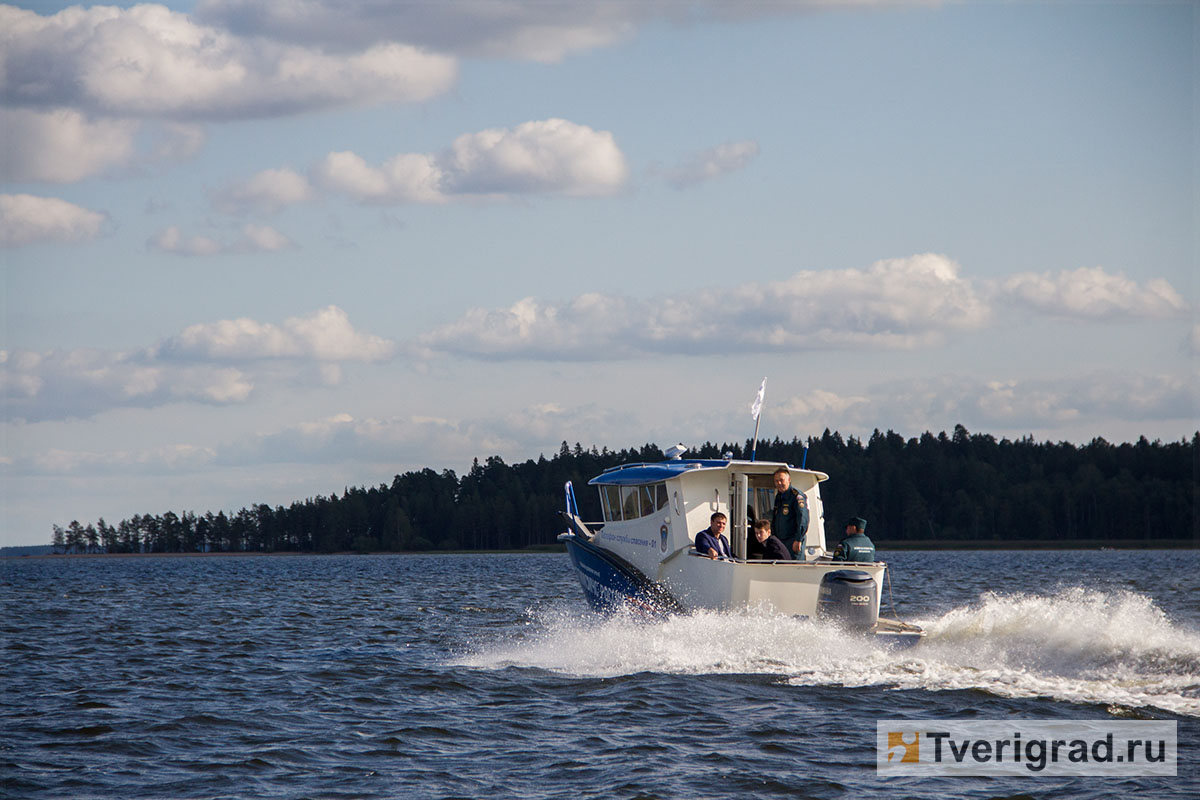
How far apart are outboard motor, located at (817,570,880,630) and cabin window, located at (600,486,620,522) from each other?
561 cm

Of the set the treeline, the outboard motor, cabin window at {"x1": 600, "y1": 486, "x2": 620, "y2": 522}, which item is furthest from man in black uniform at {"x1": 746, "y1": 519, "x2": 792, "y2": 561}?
the treeline

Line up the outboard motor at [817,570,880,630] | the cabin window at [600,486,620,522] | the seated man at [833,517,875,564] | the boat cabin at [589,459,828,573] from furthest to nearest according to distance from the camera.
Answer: the cabin window at [600,486,620,522] → the boat cabin at [589,459,828,573] → the seated man at [833,517,875,564] → the outboard motor at [817,570,880,630]

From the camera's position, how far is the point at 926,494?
165250 millimetres

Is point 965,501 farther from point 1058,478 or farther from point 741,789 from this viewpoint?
point 741,789

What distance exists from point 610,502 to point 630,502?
3.14ft

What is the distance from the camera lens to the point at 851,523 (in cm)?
2045

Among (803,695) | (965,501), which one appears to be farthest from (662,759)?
(965,501)

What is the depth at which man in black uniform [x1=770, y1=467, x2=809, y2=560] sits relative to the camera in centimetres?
2044

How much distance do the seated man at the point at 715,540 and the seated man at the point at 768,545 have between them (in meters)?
0.56

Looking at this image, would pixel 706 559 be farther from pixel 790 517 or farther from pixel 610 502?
pixel 610 502

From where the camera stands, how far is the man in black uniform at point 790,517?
67.1 feet

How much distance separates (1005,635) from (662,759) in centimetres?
882

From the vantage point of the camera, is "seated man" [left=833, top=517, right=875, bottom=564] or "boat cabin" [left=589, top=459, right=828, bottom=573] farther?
"boat cabin" [left=589, top=459, right=828, bottom=573]

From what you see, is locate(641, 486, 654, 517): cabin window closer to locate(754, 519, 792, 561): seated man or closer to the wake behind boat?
the wake behind boat
